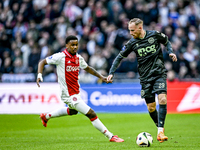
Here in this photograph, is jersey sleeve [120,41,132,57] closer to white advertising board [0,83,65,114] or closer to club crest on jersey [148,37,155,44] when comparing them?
club crest on jersey [148,37,155,44]

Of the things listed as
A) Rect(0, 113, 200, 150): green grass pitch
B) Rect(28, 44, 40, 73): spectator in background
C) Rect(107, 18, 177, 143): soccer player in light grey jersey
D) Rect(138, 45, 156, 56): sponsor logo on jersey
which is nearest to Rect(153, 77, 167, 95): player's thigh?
Rect(107, 18, 177, 143): soccer player in light grey jersey

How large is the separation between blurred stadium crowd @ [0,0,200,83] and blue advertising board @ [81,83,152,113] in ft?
2.68

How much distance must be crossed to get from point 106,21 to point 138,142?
12.3 metres

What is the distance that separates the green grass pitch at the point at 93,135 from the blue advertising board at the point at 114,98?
49.6 inches

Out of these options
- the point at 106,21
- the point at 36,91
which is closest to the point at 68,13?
the point at 106,21

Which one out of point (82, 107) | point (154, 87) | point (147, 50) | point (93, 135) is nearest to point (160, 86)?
point (154, 87)

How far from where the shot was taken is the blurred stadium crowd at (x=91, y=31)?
A: 16.4 m

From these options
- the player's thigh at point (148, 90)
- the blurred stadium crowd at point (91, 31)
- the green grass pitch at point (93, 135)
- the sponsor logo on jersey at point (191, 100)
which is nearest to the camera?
the green grass pitch at point (93, 135)

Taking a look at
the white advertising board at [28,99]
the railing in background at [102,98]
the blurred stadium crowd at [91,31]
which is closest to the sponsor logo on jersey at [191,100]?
the railing in background at [102,98]

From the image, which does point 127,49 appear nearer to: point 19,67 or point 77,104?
point 77,104

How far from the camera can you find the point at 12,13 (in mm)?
20391

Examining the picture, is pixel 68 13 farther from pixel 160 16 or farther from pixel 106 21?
pixel 160 16

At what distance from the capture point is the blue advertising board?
1537cm

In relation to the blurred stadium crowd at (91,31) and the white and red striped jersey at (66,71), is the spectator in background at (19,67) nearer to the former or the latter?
the blurred stadium crowd at (91,31)
